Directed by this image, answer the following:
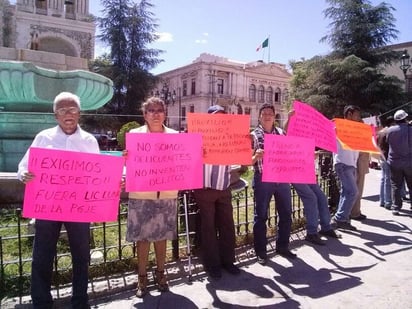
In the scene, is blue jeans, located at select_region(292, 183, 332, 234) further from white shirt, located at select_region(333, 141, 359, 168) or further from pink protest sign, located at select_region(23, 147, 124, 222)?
pink protest sign, located at select_region(23, 147, 124, 222)

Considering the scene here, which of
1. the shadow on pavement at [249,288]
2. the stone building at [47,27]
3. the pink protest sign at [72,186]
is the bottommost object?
the shadow on pavement at [249,288]

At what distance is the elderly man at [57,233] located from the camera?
3.01 metres

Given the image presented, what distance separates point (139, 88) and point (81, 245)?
36.1 meters

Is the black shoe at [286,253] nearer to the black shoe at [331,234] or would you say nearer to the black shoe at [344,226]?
the black shoe at [331,234]

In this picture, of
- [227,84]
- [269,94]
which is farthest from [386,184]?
→ [269,94]

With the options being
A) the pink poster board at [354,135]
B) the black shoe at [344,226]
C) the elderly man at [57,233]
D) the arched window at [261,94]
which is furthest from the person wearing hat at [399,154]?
the arched window at [261,94]

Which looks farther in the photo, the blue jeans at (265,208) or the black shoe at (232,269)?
the blue jeans at (265,208)

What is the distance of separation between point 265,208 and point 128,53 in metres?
37.0

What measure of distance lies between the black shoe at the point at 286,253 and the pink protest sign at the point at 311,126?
1.38 meters

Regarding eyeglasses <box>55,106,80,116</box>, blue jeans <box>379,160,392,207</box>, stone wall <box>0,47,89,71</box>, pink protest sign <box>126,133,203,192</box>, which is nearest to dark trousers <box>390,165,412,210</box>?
blue jeans <box>379,160,392,207</box>

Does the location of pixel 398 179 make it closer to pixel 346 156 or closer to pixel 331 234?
pixel 346 156

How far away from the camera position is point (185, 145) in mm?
3785

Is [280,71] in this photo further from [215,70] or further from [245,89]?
[215,70]

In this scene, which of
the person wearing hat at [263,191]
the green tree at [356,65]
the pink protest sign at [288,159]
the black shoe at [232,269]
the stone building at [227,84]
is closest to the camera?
the black shoe at [232,269]
